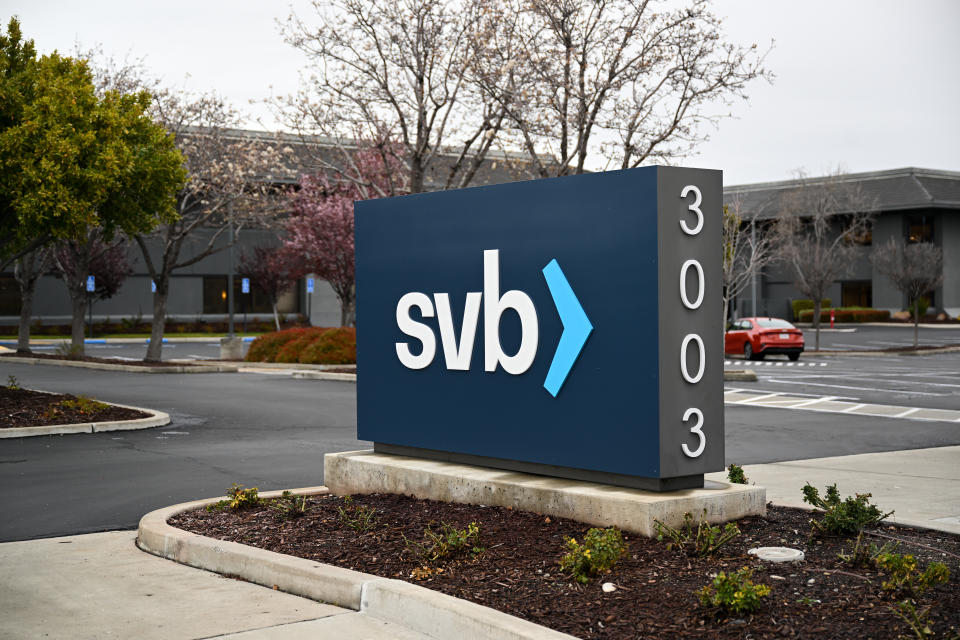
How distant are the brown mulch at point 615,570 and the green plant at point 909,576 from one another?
0.07 m

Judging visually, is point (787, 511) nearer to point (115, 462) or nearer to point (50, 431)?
point (115, 462)

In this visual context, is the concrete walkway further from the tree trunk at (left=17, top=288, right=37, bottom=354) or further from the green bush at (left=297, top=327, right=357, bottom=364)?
the tree trunk at (left=17, top=288, right=37, bottom=354)

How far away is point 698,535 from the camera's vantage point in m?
6.27

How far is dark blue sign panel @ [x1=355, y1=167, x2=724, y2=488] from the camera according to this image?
682cm

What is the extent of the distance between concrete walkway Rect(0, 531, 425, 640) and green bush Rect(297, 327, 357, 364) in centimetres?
2237

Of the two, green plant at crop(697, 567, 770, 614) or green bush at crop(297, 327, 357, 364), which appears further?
green bush at crop(297, 327, 357, 364)

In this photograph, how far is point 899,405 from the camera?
19844 millimetres

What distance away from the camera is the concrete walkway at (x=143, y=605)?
568cm

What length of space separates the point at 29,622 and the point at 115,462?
6.79 meters

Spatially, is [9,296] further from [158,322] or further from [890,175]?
[890,175]

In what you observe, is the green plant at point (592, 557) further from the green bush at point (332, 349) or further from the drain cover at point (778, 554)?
the green bush at point (332, 349)

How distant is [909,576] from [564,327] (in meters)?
2.88

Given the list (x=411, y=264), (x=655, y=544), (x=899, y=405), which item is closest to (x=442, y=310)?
(x=411, y=264)

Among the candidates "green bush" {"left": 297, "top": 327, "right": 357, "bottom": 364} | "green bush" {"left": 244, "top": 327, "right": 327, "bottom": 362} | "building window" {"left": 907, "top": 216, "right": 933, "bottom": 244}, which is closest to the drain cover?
"green bush" {"left": 297, "top": 327, "right": 357, "bottom": 364}
